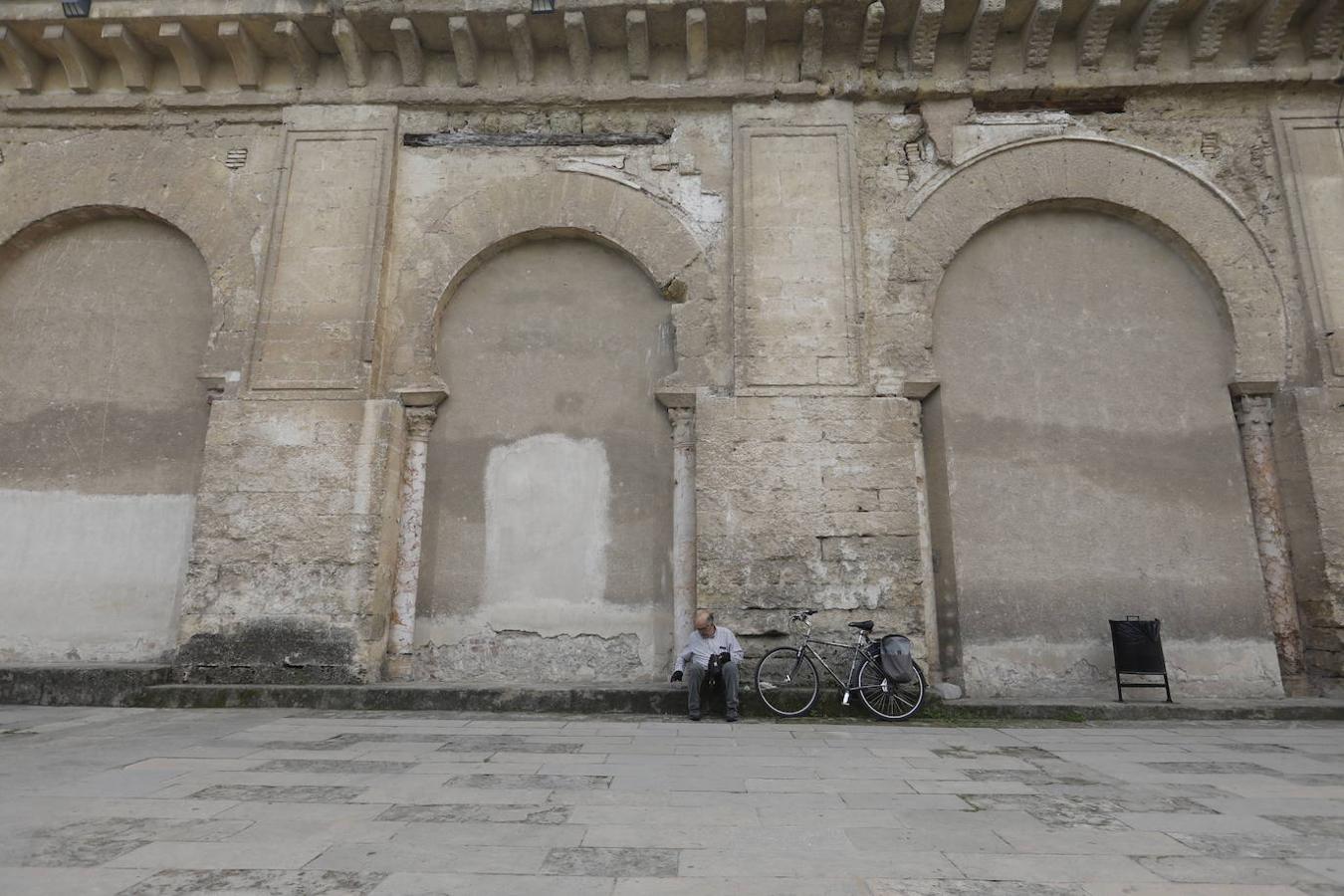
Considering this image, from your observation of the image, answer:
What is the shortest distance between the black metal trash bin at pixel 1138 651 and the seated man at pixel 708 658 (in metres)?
2.84

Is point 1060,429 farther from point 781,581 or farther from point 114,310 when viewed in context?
point 114,310

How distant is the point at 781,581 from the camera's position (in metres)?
5.89

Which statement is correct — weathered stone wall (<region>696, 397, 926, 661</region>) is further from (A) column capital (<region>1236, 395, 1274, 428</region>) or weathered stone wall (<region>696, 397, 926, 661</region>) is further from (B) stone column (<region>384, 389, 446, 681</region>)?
(A) column capital (<region>1236, 395, 1274, 428</region>)

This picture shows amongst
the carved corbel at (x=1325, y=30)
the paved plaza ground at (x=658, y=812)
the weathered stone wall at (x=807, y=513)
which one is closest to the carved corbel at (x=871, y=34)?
the weathered stone wall at (x=807, y=513)

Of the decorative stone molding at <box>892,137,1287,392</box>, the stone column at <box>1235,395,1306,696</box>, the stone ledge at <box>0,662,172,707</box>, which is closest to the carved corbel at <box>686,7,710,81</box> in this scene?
the decorative stone molding at <box>892,137,1287,392</box>

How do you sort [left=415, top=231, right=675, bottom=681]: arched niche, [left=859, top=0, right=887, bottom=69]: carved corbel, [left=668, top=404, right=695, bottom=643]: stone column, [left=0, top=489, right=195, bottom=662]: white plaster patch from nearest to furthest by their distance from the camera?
[left=668, top=404, right=695, bottom=643]: stone column → [left=415, top=231, right=675, bottom=681]: arched niche → [left=0, top=489, right=195, bottom=662]: white plaster patch → [left=859, top=0, right=887, bottom=69]: carved corbel

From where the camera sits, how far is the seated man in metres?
5.38

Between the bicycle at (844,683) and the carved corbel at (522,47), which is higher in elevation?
the carved corbel at (522,47)

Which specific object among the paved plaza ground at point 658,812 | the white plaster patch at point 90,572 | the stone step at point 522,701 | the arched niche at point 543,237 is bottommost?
the paved plaza ground at point 658,812

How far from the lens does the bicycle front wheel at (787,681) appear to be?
18.1 ft

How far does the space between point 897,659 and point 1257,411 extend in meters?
3.92

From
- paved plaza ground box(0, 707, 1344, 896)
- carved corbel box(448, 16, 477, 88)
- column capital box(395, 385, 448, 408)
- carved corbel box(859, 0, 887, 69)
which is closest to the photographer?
paved plaza ground box(0, 707, 1344, 896)

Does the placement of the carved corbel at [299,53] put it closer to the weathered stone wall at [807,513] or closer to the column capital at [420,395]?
the column capital at [420,395]

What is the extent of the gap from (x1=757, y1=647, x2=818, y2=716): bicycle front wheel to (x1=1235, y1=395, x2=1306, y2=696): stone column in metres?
3.85
